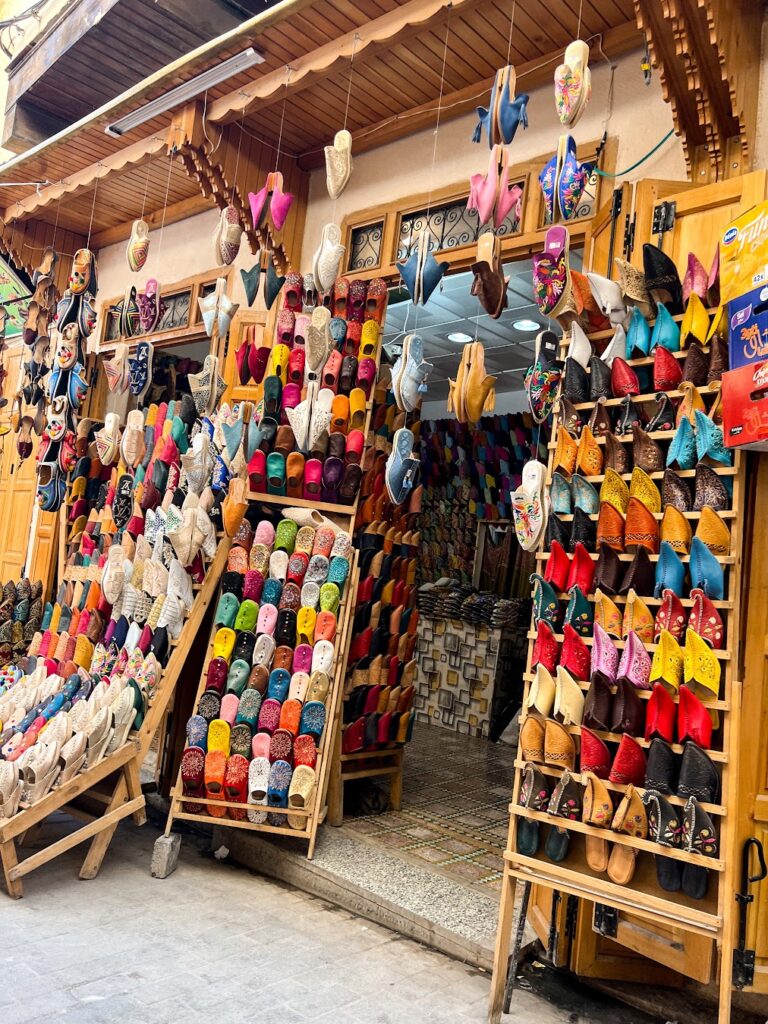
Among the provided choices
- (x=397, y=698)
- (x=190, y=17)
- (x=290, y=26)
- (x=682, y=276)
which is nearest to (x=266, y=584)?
(x=397, y=698)

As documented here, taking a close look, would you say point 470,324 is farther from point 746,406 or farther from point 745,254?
point 746,406

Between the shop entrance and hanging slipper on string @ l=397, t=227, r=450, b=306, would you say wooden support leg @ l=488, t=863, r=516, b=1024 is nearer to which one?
the shop entrance

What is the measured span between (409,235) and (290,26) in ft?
4.05

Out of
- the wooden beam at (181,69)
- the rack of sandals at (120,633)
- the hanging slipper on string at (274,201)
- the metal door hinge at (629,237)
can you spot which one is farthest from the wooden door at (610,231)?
the rack of sandals at (120,633)

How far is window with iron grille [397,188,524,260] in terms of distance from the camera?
4441 millimetres

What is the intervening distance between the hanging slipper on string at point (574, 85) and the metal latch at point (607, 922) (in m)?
2.75

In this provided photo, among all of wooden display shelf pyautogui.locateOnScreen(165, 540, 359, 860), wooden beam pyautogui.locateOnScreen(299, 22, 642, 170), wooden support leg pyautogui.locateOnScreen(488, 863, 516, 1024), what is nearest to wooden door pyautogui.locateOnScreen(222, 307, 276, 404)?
wooden beam pyautogui.locateOnScreen(299, 22, 642, 170)

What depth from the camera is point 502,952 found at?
2.51 metres

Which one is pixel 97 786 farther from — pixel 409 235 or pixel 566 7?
pixel 566 7

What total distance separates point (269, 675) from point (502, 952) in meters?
1.59

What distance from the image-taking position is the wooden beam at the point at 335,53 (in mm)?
3676

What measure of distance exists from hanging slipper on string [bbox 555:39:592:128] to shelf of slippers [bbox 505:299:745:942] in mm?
976

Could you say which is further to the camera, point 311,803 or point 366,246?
point 366,246

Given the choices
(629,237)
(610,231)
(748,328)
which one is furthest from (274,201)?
(748,328)
